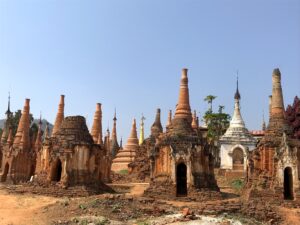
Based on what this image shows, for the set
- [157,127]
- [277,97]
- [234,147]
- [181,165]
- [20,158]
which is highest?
[277,97]

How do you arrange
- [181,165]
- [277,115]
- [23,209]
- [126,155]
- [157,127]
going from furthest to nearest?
[126,155], [157,127], [181,165], [277,115], [23,209]

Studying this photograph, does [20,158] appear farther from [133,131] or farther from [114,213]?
[114,213]

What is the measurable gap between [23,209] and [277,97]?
15787mm

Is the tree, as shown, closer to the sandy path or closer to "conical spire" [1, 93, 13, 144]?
"conical spire" [1, 93, 13, 144]

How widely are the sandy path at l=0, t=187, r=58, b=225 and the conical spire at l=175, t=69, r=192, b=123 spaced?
934cm

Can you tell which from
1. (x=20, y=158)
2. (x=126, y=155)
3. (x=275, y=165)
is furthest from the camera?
(x=126, y=155)

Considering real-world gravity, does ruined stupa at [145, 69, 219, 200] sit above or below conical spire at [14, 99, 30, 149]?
below

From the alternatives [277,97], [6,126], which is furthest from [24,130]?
A: [277,97]

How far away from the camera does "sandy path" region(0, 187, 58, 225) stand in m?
20.1

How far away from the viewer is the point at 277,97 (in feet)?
85.3

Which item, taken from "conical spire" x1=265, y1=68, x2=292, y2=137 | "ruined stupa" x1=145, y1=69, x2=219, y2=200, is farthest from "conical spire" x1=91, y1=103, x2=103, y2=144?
"conical spire" x1=265, y1=68, x2=292, y2=137

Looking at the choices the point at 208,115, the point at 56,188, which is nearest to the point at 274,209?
the point at 56,188

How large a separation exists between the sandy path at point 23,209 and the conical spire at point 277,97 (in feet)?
45.5

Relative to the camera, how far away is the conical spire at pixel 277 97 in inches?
1008
